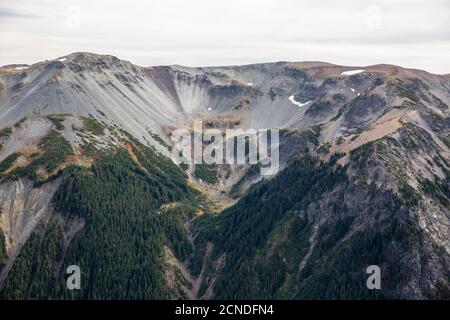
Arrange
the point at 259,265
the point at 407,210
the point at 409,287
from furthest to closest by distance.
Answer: the point at 259,265 → the point at 407,210 → the point at 409,287
